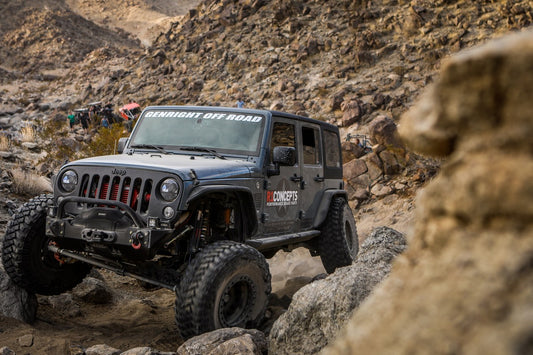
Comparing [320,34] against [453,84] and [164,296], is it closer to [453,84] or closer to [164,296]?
[164,296]

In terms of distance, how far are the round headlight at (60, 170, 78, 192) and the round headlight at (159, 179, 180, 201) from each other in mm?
882

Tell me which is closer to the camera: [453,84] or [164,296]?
[453,84]

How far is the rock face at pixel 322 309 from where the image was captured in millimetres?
2975

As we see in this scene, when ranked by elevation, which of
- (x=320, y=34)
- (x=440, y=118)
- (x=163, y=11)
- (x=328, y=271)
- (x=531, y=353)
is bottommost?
(x=328, y=271)

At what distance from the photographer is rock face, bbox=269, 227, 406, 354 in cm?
297

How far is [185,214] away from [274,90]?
576 inches

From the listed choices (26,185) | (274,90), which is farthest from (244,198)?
(274,90)

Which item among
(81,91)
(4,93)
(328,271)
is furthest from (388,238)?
(4,93)

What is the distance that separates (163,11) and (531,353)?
6932 centimetres

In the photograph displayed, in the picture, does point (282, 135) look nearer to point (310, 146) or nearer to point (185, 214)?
point (310, 146)

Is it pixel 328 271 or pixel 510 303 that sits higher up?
pixel 510 303

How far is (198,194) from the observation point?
405 cm

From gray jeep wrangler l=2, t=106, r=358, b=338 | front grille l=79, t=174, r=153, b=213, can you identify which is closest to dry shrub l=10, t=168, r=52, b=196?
gray jeep wrangler l=2, t=106, r=358, b=338

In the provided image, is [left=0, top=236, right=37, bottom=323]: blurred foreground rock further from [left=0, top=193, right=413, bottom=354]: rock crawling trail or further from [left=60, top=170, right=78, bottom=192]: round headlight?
[left=60, top=170, right=78, bottom=192]: round headlight
